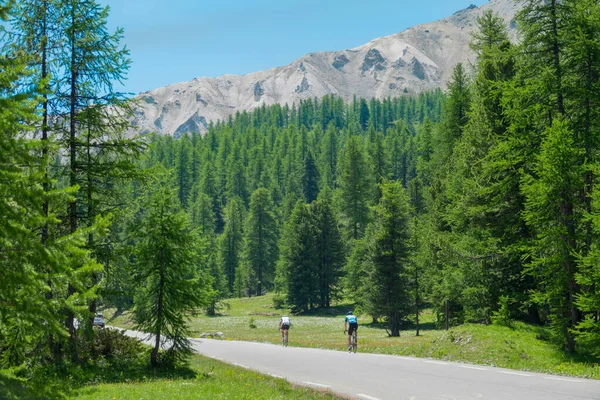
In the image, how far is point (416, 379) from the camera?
13781 millimetres

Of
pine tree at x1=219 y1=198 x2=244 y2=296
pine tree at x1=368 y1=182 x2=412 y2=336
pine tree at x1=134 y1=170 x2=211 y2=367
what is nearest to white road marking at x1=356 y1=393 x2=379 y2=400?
pine tree at x1=134 y1=170 x2=211 y2=367

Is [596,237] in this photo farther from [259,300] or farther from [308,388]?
[259,300]

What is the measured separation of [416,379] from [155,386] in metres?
6.85

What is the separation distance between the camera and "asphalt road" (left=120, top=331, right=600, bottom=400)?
1141 centimetres

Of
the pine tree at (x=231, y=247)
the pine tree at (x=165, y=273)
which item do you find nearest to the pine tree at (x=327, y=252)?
the pine tree at (x=231, y=247)

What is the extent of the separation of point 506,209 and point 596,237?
7158 mm

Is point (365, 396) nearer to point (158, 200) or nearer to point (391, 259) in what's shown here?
point (158, 200)

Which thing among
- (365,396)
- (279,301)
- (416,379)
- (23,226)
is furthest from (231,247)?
(23,226)

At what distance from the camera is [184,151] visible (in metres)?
144

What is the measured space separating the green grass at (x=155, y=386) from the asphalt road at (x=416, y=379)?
114 centimetres

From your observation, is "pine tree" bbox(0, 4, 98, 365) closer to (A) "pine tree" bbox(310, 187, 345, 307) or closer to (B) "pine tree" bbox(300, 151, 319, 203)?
(A) "pine tree" bbox(310, 187, 345, 307)

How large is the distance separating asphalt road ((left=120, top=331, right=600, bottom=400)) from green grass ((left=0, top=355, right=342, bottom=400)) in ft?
3.75

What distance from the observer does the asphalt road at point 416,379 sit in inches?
449

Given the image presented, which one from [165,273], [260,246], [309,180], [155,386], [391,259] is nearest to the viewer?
[155,386]
